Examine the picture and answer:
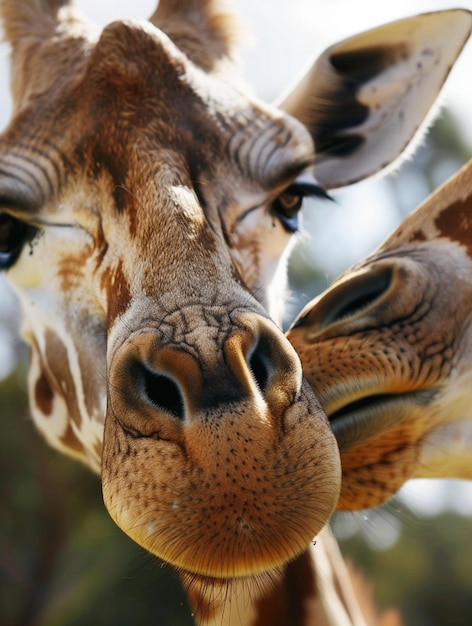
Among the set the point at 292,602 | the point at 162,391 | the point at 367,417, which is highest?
the point at 162,391

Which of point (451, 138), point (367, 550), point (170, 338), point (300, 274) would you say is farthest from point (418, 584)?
point (170, 338)

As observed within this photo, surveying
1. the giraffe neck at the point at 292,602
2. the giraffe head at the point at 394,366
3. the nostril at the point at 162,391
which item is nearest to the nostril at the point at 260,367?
the nostril at the point at 162,391

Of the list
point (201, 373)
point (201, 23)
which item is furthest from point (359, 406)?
point (201, 23)

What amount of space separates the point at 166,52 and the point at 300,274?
17.5 metres

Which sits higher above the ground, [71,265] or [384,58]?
[384,58]

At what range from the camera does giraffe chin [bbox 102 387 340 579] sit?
2025 millimetres

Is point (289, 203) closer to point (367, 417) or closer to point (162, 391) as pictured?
point (367, 417)

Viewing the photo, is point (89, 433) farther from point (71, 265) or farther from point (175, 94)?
point (175, 94)

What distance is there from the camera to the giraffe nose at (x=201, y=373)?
215 cm

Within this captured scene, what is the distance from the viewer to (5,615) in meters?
15.5

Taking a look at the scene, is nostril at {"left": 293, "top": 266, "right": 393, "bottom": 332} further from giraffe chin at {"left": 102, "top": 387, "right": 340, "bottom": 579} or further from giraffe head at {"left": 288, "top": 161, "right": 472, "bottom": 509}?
giraffe chin at {"left": 102, "top": 387, "right": 340, "bottom": 579}

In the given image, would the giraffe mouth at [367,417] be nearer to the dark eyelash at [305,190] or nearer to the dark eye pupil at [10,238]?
the dark eyelash at [305,190]

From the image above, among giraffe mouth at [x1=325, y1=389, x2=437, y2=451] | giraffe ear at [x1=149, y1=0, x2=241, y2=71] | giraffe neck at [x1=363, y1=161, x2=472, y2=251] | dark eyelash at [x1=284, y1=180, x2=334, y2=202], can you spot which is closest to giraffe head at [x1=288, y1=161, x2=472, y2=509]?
giraffe mouth at [x1=325, y1=389, x2=437, y2=451]

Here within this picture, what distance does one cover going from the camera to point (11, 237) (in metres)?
3.22
